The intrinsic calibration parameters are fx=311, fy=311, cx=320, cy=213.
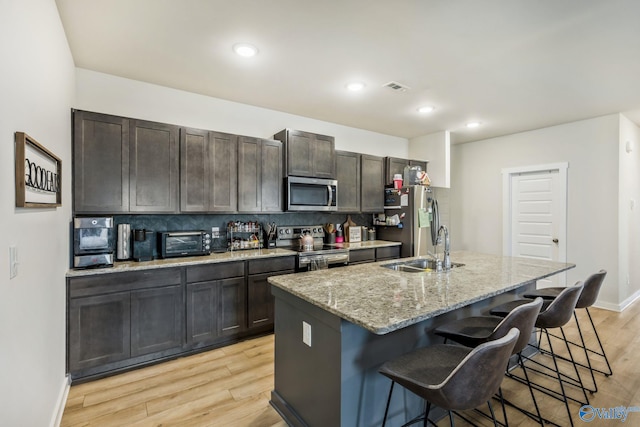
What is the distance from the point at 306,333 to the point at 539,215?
15.6ft

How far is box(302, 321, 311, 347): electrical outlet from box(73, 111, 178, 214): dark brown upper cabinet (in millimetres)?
1968

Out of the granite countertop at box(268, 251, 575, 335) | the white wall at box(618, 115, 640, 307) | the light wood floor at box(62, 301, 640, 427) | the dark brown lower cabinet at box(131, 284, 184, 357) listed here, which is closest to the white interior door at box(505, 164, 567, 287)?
the white wall at box(618, 115, 640, 307)

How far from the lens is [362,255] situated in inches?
168

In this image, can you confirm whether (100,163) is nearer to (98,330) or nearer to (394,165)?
(98,330)

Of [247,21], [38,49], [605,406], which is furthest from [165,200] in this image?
[605,406]

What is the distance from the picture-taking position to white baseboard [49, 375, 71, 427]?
1944mm

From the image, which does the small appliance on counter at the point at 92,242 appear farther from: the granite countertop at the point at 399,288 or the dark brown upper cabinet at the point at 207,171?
the granite countertop at the point at 399,288

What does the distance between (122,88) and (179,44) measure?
1063mm

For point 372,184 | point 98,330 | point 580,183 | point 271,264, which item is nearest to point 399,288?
point 271,264

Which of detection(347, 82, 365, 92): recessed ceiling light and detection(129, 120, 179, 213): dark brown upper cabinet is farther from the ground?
detection(347, 82, 365, 92): recessed ceiling light

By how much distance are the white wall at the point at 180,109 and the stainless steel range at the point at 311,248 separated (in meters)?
1.31

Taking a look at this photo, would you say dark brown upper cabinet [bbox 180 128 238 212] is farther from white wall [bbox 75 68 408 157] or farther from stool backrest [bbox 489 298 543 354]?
stool backrest [bbox 489 298 543 354]

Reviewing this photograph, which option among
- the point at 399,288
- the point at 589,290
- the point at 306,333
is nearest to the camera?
the point at 306,333

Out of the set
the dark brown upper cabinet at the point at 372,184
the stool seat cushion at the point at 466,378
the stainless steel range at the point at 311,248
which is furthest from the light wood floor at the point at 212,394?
the dark brown upper cabinet at the point at 372,184
